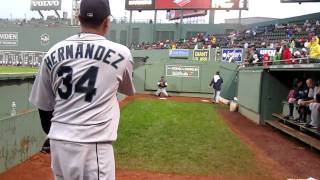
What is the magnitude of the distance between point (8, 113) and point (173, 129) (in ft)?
18.6

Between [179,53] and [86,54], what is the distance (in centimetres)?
3815

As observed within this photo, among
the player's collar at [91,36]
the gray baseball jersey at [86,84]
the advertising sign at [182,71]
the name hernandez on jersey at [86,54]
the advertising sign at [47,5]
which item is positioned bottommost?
the advertising sign at [182,71]

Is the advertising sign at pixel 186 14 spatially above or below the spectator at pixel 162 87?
above

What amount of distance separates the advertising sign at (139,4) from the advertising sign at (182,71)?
1774 cm

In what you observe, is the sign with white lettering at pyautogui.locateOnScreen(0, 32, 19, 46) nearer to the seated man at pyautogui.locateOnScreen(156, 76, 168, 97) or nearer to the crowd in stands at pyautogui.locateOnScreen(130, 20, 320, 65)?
the crowd in stands at pyautogui.locateOnScreen(130, 20, 320, 65)

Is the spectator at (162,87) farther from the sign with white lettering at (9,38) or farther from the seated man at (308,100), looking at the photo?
the sign with white lettering at (9,38)

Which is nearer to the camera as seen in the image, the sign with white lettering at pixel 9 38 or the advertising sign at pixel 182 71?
the advertising sign at pixel 182 71

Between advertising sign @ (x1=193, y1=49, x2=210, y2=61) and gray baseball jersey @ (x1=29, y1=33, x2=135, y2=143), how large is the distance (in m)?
35.6

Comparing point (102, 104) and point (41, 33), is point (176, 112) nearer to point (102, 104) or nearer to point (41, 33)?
point (102, 104)

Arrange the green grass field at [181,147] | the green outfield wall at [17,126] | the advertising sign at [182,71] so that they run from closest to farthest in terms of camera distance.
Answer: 1. the green outfield wall at [17,126]
2. the green grass field at [181,147]
3. the advertising sign at [182,71]

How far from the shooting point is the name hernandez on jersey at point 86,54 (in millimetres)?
2672

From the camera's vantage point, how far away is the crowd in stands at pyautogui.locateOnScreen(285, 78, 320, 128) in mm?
11781

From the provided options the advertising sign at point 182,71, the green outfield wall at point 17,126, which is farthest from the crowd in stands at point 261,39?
the green outfield wall at point 17,126

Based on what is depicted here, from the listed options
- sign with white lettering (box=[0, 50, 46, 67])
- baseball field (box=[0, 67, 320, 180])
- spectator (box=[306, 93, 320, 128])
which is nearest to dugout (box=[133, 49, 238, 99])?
sign with white lettering (box=[0, 50, 46, 67])
